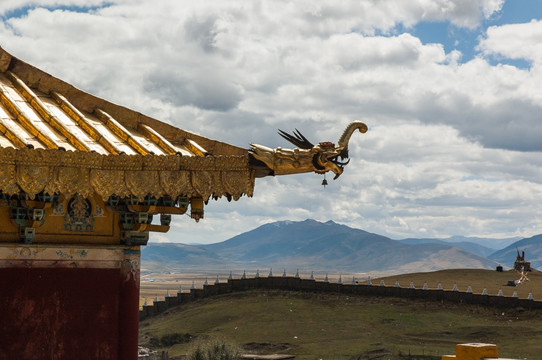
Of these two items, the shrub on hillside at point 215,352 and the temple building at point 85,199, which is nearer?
the temple building at point 85,199

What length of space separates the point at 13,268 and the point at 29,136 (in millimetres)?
1257

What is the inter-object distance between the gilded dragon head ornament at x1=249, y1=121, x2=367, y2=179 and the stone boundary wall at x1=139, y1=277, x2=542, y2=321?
51541 millimetres

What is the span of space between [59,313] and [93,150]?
64.7 inches

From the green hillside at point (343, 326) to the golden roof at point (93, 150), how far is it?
3919cm

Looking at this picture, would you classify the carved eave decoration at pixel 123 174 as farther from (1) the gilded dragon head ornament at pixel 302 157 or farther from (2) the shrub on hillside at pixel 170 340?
(2) the shrub on hillside at pixel 170 340

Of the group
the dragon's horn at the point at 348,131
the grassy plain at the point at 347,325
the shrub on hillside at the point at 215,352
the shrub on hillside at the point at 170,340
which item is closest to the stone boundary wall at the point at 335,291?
the grassy plain at the point at 347,325

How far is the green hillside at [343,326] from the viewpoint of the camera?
50.6 meters

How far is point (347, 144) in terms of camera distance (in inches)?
360

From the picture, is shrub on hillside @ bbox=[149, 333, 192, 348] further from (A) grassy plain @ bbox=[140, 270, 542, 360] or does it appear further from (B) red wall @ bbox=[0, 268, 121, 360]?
(B) red wall @ bbox=[0, 268, 121, 360]

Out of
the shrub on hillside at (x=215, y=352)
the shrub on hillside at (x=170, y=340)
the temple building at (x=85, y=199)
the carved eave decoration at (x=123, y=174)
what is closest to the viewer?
the carved eave decoration at (x=123, y=174)

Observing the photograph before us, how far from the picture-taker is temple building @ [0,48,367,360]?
830 cm

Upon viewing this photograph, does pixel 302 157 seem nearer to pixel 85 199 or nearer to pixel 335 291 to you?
pixel 85 199

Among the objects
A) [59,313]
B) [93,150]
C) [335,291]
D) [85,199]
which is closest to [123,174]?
[93,150]

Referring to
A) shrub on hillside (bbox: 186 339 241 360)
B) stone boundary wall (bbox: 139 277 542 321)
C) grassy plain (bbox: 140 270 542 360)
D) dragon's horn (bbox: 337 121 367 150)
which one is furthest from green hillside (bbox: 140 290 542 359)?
dragon's horn (bbox: 337 121 367 150)
